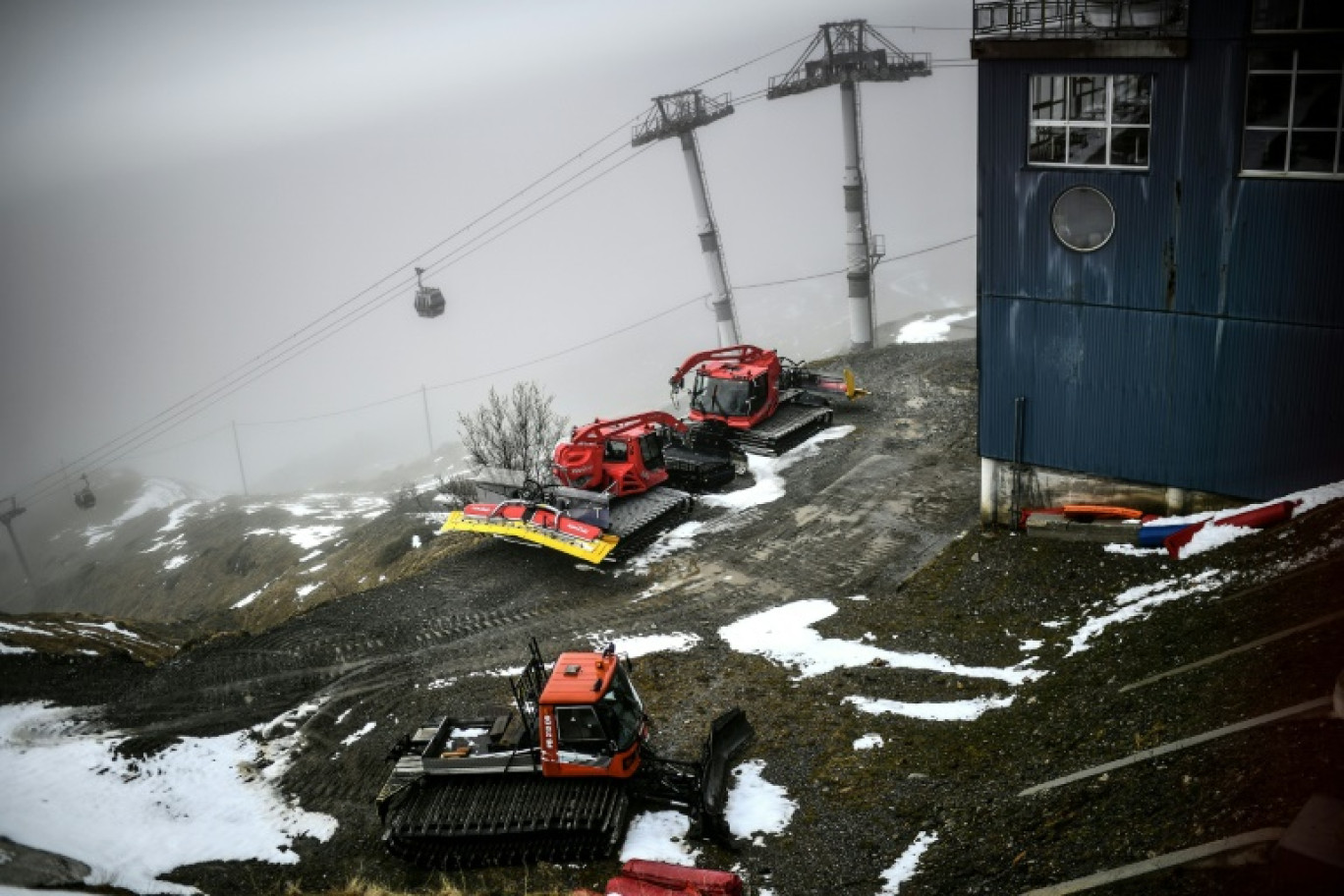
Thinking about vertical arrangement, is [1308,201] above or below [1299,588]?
above

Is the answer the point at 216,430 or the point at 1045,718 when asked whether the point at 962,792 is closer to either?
the point at 1045,718

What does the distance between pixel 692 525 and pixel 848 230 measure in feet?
71.8

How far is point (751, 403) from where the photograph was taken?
26.1 metres

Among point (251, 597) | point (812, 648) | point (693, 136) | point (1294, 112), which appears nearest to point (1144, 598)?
point (812, 648)

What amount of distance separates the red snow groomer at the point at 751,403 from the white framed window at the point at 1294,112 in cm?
1358

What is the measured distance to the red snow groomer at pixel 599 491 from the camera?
20.4 metres

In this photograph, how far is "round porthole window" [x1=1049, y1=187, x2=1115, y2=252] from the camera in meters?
16.1

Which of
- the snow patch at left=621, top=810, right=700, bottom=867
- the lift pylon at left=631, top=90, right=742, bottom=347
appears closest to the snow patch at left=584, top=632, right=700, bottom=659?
the snow patch at left=621, top=810, right=700, bottom=867

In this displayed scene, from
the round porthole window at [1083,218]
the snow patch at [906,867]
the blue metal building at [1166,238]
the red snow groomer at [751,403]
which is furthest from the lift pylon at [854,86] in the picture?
the snow patch at [906,867]

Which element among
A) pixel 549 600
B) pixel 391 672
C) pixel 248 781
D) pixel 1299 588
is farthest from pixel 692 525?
pixel 1299 588

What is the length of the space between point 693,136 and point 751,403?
64.2 ft

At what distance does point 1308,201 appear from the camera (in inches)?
560

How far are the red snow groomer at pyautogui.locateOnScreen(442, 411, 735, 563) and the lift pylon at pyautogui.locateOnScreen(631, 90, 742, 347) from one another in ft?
59.7

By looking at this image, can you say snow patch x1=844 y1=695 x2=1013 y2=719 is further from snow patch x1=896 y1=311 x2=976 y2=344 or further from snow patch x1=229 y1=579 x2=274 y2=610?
snow patch x1=896 y1=311 x2=976 y2=344
